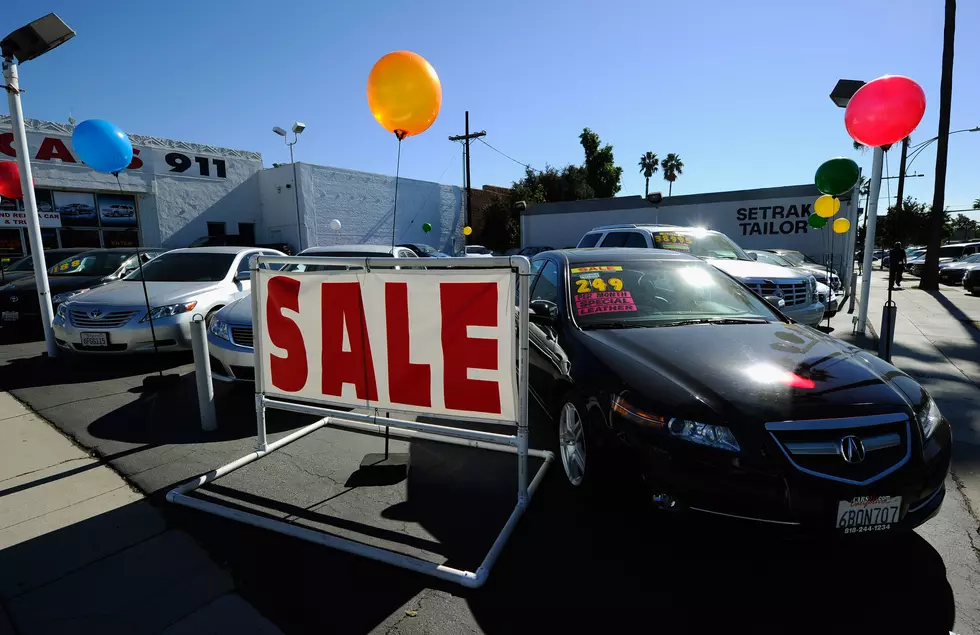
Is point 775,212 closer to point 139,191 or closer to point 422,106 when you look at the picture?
point 422,106

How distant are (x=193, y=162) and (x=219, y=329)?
1777 cm

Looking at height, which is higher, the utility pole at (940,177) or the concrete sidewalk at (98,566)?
the utility pole at (940,177)

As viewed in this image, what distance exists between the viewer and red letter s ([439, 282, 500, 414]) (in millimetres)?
2809

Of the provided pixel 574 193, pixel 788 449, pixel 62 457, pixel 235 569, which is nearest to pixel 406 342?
pixel 235 569

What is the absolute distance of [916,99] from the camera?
234 inches

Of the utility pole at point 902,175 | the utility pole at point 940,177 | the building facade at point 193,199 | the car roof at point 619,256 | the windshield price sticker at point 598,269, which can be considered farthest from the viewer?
the utility pole at point 902,175

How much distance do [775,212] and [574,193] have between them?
22.6 metres

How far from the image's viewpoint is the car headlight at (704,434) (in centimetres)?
222

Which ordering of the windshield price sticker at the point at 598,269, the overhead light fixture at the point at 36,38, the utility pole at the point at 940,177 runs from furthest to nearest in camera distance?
the utility pole at the point at 940,177 → the overhead light fixture at the point at 36,38 → the windshield price sticker at the point at 598,269

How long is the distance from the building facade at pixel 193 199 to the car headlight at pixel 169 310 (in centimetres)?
1099

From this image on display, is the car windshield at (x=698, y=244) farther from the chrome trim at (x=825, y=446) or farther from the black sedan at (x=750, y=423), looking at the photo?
the chrome trim at (x=825, y=446)

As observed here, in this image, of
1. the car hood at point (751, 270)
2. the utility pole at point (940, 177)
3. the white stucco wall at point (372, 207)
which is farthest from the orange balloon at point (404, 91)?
the white stucco wall at point (372, 207)

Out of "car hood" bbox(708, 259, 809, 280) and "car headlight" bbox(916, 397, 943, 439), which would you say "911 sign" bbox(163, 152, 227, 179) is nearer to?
"car hood" bbox(708, 259, 809, 280)

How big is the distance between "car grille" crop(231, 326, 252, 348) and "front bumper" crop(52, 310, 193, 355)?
135cm
